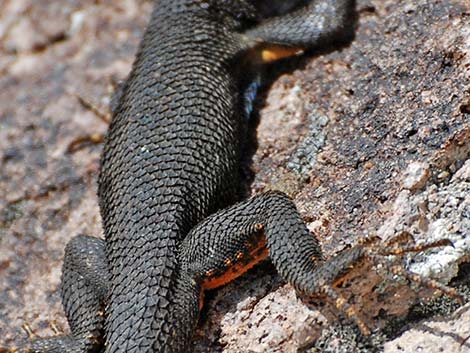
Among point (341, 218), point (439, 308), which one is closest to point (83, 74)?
point (341, 218)

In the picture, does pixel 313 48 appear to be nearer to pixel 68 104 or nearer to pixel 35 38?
pixel 68 104

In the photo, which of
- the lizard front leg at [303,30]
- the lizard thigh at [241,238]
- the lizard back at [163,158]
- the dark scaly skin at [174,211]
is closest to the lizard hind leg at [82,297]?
the dark scaly skin at [174,211]

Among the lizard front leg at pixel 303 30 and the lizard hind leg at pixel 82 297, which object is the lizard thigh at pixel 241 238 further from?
the lizard front leg at pixel 303 30

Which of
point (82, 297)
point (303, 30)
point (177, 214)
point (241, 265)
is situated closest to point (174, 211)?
point (177, 214)

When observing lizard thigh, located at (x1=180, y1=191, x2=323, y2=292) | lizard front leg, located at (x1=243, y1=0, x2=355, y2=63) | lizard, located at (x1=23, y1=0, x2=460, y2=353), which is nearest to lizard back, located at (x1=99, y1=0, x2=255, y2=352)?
lizard, located at (x1=23, y1=0, x2=460, y2=353)

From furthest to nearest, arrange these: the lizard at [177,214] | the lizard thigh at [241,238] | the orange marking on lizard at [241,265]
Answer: the orange marking on lizard at [241,265] → the lizard thigh at [241,238] → the lizard at [177,214]

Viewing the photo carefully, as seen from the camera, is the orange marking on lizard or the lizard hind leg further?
the lizard hind leg

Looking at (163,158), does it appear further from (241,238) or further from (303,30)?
(303,30)

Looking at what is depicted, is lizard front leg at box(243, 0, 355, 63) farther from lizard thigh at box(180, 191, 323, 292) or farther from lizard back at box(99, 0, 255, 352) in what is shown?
lizard thigh at box(180, 191, 323, 292)
